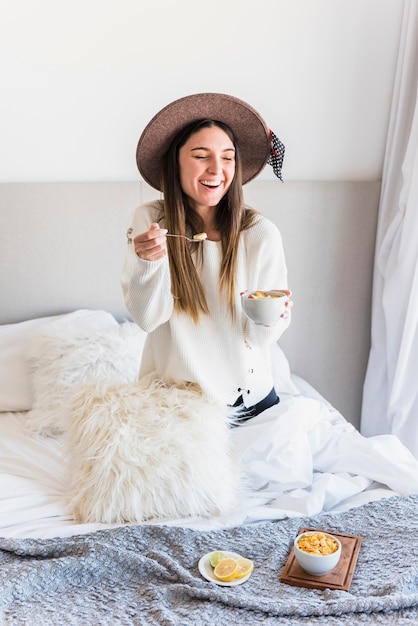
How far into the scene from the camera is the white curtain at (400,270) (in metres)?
2.53

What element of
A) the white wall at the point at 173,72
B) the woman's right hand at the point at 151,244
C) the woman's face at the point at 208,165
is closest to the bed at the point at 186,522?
the woman's right hand at the point at 151,244

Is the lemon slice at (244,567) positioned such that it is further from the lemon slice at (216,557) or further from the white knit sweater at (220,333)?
the white knit sweater at (220,333)

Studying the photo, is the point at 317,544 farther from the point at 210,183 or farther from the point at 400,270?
the point at 400,270

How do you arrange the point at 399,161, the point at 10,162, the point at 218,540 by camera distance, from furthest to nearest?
the point at 399,161, the point at 10,162, the point at 218,540

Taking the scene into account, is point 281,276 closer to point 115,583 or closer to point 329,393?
point 115,583

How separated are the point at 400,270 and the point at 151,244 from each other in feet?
4.37

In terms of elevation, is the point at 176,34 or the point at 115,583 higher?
the point at 176,34

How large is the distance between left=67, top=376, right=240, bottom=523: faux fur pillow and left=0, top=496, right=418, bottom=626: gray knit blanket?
10 cm

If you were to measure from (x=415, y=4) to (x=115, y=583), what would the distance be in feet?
7.50

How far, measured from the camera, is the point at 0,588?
1.31 m

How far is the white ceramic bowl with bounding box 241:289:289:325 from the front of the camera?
162 centimetres

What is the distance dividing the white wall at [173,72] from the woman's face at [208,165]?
85cm

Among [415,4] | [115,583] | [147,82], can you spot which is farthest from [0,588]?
[415,4]

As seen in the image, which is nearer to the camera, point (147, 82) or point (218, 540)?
point (218, 540)
